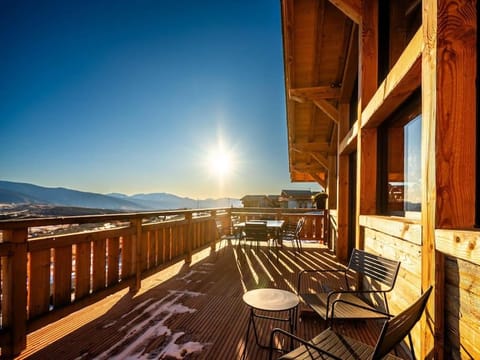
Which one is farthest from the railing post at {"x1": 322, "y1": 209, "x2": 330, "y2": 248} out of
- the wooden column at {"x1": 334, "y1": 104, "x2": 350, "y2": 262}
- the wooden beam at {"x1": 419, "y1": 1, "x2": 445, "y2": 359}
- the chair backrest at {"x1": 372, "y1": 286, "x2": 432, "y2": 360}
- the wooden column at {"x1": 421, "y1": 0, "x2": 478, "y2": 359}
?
the chair backrest at {"x1": 372, "y1": 286, "x2": 432, "y2": 360}

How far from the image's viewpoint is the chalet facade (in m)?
1.28

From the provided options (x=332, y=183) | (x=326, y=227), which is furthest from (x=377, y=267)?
(x=332, y=183)

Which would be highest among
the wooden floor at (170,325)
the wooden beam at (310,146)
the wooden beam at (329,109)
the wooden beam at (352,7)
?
the wooden beam at (352,7)

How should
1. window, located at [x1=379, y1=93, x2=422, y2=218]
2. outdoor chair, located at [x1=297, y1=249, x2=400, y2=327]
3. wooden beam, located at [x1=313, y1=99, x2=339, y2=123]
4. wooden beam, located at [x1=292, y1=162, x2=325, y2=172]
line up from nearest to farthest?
outdoor chair, located at [x1=297, y1=249, x2=400, y2=327]
window, located at [x1=379, y1=93, x2=422, y2=218]
wooden beam, located at [x1=313, y1=99, x2=339, y2=123]
wooden beam, located at [x1=292, y1=162, x2=325, y2=172]

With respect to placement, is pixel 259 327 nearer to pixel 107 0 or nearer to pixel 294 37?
pixel 294 37

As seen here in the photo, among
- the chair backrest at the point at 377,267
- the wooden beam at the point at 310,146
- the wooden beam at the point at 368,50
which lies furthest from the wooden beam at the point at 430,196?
the wooden beam at the point at 310,146

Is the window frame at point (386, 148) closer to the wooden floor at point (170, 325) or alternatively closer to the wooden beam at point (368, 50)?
the wooden beam at point (368, 50)

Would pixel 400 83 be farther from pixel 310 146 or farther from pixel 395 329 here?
pixel 310 146

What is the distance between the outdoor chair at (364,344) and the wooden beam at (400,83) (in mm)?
1570

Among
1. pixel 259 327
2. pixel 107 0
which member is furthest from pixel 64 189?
pixel 259 327

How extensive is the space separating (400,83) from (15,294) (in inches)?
145

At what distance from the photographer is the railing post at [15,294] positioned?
185 centimetres

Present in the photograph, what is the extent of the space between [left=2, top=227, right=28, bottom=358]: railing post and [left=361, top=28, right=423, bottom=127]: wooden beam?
340 centimetres

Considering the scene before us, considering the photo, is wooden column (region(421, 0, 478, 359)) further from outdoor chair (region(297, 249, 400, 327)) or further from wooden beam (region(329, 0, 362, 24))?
wooden beam (region(329, 0, 362, 24))
